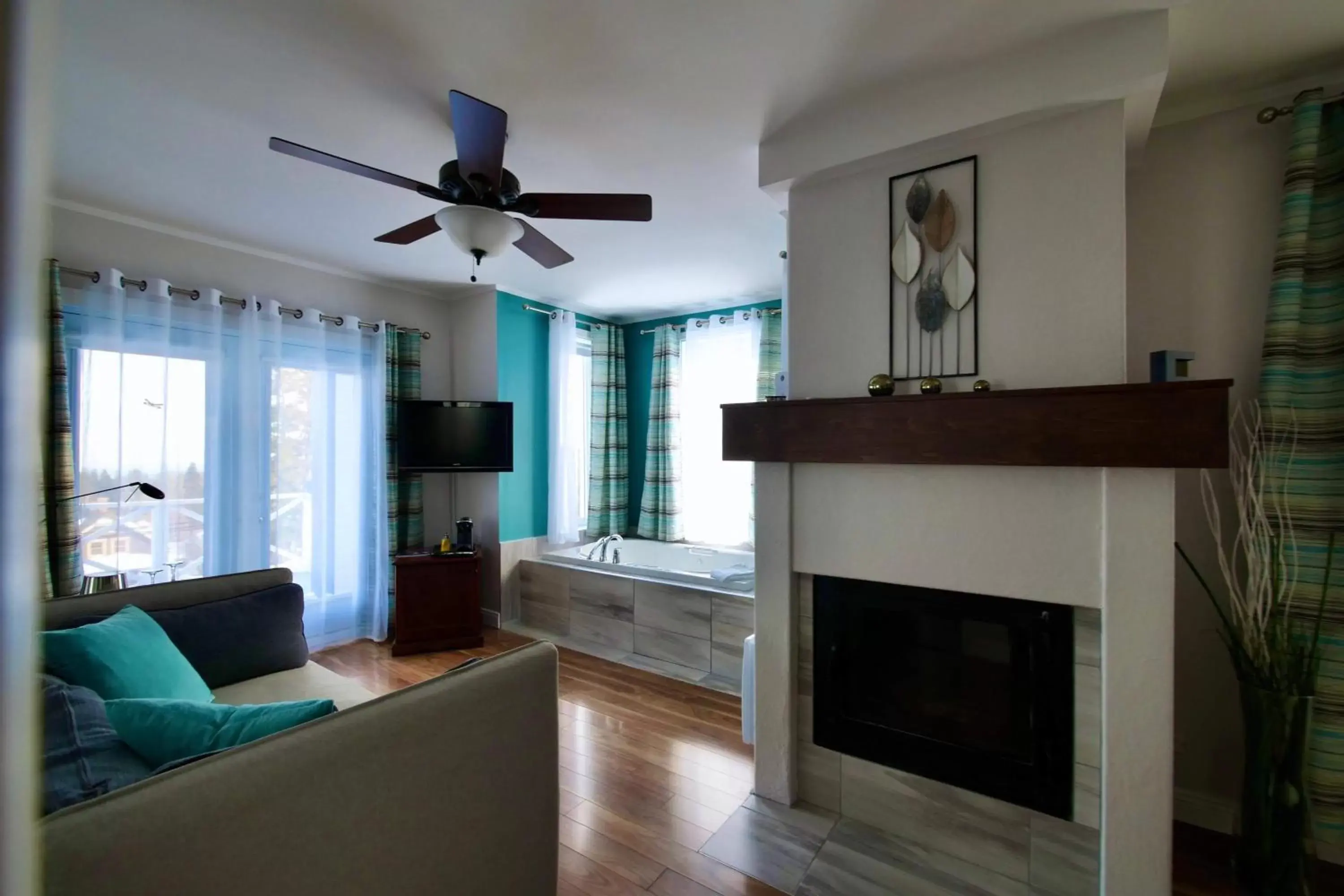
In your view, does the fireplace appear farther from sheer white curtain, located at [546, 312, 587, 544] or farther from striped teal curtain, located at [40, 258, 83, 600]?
striped teal curtain, located at [40, 258, 83, 600]

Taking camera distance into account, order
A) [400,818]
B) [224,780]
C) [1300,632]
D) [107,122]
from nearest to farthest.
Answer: [224,780]
[400,818]
[1300,632]
[107,122]

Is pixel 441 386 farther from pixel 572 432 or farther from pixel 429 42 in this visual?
pixel 429 42

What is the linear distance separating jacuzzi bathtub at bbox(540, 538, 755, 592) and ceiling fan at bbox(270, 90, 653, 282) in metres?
2.23

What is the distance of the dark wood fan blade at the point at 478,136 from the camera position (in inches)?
60.8

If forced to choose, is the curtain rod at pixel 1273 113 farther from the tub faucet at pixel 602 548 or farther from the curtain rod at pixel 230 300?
the curtain rod at pixel 230 300

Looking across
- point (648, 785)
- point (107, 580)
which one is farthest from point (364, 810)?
point (107, 580)

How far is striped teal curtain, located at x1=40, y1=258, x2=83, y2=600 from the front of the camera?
2434 mm

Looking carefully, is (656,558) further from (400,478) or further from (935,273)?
(935,273)

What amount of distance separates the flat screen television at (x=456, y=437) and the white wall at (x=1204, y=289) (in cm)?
350

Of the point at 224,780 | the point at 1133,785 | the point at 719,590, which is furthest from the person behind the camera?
the point at 719,590

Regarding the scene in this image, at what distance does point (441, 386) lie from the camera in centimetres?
425

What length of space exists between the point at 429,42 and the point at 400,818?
2007 mm

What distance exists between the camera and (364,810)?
104 centimetres

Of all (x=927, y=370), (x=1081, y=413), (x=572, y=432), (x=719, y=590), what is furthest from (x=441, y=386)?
(x=1081, y=413)
